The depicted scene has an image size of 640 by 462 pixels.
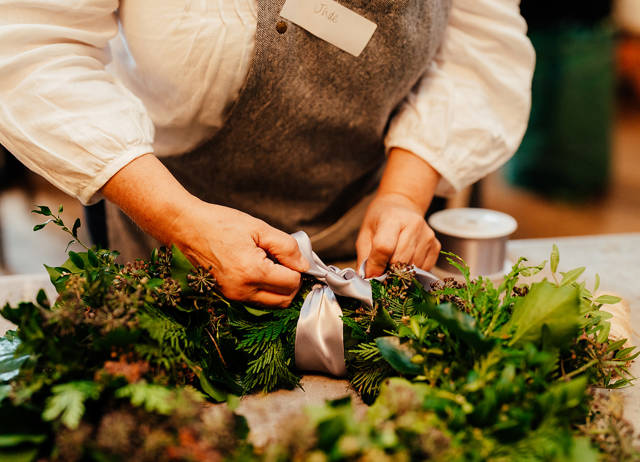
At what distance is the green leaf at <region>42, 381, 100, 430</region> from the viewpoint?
0.40 meters

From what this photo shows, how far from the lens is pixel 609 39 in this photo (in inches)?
104

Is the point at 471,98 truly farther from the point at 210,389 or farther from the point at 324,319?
the point at 210,389

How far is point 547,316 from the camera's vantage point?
0.48m

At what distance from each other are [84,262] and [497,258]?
59 cm

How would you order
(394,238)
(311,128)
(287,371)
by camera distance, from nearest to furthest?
(287,371)
(394,238)
(311,128)

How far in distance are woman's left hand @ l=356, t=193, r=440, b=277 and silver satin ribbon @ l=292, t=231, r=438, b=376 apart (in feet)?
0.23

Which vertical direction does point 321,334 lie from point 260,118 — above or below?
below

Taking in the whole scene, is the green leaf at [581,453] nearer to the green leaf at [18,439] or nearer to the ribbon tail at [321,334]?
the ribbon tail at [321,334]

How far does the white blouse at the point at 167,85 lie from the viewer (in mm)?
621

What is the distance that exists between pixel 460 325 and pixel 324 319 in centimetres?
17

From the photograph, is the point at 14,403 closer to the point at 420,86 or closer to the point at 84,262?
the point at 84,262

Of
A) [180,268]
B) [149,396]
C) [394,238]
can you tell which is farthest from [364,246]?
[149,396]

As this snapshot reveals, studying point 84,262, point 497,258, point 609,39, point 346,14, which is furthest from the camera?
point 609,39

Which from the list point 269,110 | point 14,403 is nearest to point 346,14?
point 269,110
